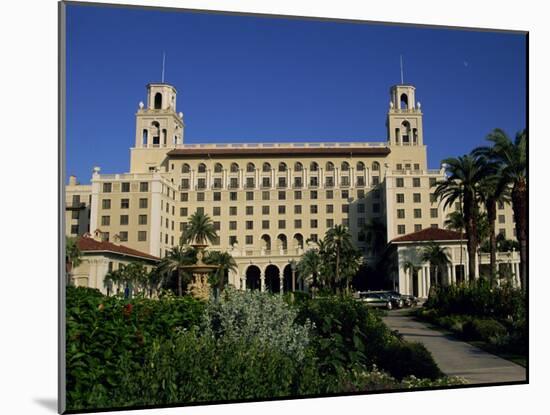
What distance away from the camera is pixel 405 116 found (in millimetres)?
15336

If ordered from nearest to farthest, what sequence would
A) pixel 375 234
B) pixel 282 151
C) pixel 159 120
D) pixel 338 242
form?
pixel 159 120
pixel 338 242
pixel 282 151
pixel 375 234

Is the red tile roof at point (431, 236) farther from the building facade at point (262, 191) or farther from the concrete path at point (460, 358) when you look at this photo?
the concrete path at point (460, 358)

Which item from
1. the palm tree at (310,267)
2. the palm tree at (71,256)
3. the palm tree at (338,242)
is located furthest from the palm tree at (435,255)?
the palm tree at (71,256)

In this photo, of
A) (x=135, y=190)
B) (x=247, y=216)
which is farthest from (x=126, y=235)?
(x=247, y=216)

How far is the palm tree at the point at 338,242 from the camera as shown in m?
16.4

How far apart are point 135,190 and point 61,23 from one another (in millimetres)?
6827

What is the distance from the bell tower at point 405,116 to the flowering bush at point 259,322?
180 inches

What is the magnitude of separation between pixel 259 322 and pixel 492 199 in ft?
32.3

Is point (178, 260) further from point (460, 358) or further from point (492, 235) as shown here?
point (492, 235)

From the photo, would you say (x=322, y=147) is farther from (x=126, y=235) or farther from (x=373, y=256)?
(x=126, y=235)

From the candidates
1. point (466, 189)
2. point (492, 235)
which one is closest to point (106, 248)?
point (466, 189)

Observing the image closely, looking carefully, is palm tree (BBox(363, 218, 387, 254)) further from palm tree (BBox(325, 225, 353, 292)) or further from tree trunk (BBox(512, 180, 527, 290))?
tree trunk (BBox(512, 180, 527, 290))

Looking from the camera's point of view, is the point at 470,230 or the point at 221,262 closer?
the point at 221,262

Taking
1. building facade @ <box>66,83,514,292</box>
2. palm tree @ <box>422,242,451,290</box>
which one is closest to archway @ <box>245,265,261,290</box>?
building facade @ <box>66,83,514,292</box>
